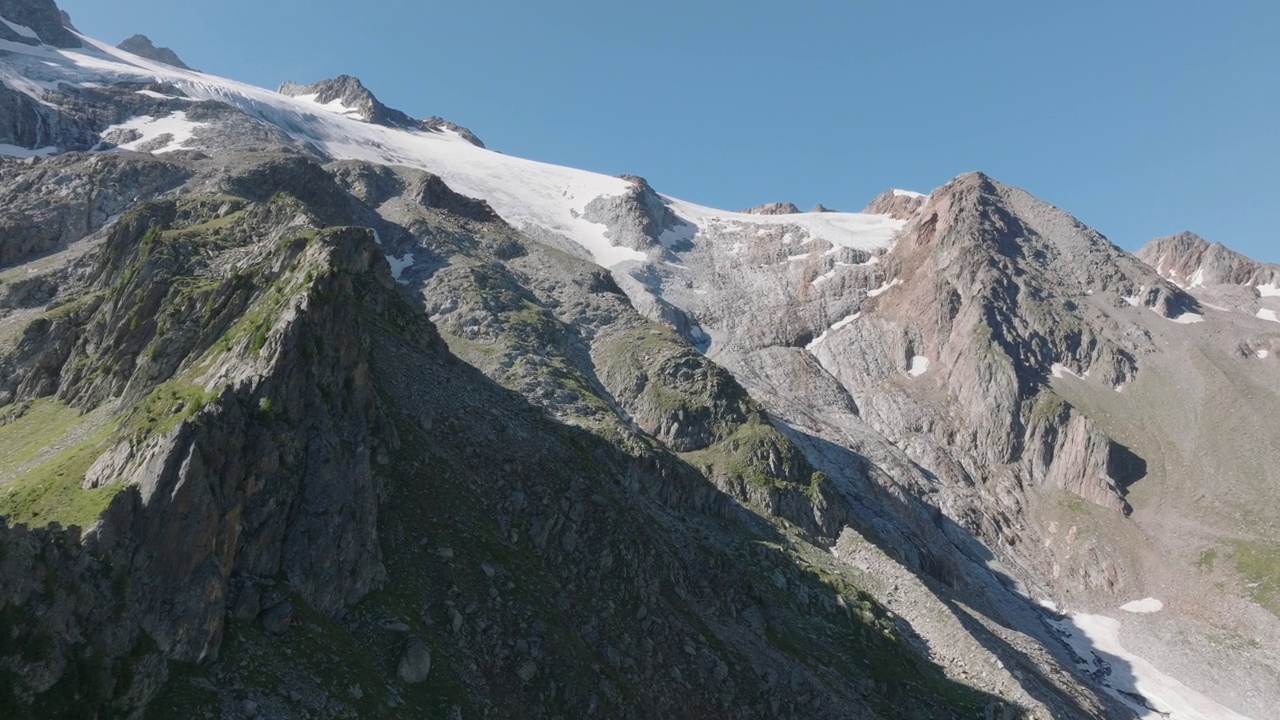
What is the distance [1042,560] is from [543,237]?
10144 centimetres

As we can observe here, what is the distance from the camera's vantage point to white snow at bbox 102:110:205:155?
105 metres

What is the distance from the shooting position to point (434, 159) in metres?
180

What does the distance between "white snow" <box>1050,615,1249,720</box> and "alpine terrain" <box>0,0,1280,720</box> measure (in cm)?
59

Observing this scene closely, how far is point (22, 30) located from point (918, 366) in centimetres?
19288

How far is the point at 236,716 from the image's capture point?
19.8m

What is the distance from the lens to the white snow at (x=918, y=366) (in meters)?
128

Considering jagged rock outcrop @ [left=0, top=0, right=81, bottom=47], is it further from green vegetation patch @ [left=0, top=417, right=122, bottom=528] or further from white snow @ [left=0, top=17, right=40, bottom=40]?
green vegetation patch @ [left=0, top=417, right=122, bottom=528]

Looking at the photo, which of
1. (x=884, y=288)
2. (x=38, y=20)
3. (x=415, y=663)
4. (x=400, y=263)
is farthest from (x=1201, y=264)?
(x=38, y=20)

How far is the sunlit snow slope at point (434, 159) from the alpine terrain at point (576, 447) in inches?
73.3

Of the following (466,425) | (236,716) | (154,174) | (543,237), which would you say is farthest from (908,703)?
(543,237)

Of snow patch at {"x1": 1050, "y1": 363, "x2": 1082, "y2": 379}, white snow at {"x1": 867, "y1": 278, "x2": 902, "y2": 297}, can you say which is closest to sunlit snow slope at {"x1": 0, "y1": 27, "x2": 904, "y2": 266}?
white snow at {"x1": 867, "y1": 278, "x2": 902, "y2": 297}

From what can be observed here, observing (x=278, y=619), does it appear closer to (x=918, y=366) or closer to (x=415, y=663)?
(x=415, y=663)

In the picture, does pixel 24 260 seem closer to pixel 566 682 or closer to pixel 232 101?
pixel 566 682

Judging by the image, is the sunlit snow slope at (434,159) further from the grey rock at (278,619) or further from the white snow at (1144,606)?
the grey rock at (278,619)
